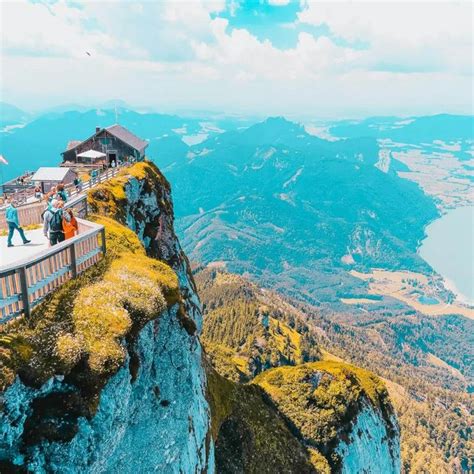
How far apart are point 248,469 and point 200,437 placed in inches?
496

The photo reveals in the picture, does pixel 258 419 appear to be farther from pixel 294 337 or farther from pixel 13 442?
pixel 294 337

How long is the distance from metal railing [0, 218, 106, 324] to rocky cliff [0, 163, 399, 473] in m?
0.50

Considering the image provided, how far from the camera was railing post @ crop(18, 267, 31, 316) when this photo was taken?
16312 mm

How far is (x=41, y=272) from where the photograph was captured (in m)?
17.8

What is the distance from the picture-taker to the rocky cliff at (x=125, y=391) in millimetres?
15118

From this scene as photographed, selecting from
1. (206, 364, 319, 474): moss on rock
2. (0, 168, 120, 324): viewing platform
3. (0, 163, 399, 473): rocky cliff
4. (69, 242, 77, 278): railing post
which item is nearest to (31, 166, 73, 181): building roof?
(0, 163, 399, 473): rocky cliff

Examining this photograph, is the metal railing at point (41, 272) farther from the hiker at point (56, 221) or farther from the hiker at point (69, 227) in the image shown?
the hiker at point (56, 221)

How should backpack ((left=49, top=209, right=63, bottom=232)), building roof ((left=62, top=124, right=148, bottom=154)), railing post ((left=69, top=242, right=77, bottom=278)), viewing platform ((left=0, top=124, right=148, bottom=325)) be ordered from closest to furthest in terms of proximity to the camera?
1. viewing platform ((left=0, top=124, right=148, bottom=325))
2. railing post ((left=69, top=242, right=77, bottom=278))
3. backpack ((left=49, top=209, right=63, bottom=232))
4. building roof ((left=62, top=124, right=148, bottom=154))

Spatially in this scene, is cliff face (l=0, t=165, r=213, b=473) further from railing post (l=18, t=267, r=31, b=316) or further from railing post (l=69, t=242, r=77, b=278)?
railing post (l=69, t=242, r=77, b=278)

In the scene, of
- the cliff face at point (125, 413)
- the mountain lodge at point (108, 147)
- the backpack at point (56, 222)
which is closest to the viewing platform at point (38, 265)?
the cliff face at point (125, 413)

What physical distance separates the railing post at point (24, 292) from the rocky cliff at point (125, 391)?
1.43 ft

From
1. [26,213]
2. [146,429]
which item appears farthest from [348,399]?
[26,213]

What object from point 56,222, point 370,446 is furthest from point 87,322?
point 370,446

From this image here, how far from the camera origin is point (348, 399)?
48.6 meters
